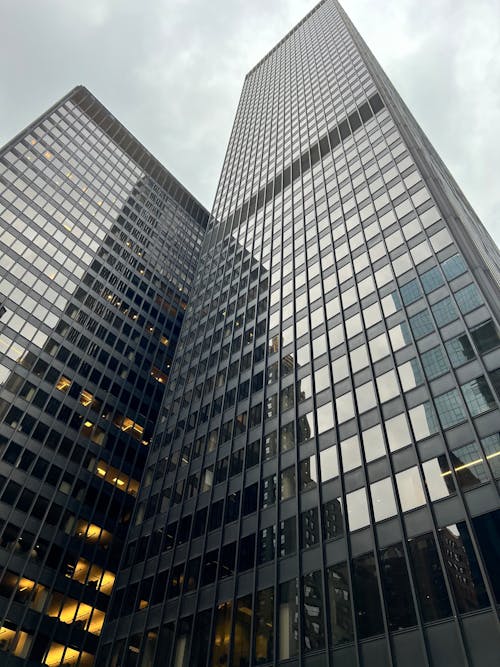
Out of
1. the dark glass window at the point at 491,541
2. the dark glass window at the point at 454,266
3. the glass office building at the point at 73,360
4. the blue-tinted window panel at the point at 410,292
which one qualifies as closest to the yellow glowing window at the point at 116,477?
the glass office building at the point at 73,360

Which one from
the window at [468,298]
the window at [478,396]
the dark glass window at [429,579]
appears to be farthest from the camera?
the window at [468,298]

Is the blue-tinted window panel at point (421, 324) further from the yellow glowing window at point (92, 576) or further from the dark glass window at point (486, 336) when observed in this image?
the yellow glowing window at point (92, 576)

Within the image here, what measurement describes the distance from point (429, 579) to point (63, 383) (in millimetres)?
44025

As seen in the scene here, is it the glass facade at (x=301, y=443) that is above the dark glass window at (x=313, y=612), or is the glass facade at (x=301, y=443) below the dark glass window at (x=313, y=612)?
above

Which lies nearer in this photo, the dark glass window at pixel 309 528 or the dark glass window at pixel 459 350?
the dark glass window at pixel 309 528

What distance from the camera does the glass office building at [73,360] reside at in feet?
143

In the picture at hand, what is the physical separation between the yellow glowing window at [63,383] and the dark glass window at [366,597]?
1548 inches

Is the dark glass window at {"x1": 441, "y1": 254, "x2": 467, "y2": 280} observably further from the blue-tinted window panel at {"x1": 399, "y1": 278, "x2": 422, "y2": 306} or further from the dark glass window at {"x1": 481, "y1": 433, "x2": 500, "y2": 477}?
the dark glass window at {"x1": 481, "y1": 433, "x2": 500, "y2": 477}

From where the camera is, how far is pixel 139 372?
67500mm

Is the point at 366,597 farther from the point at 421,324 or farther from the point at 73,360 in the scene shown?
the point at 73,360

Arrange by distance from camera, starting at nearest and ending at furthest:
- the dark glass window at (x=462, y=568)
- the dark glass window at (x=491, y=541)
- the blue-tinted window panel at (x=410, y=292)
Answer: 1. the dark glass window at (x=491, y=541)
2. the dark glass window at (x=462, y=568)
3. the blue-tinted window panel at (x=410, y=292)

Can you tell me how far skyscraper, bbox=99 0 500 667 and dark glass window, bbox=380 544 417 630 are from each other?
9 cm

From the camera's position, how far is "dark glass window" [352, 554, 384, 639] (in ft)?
78.6

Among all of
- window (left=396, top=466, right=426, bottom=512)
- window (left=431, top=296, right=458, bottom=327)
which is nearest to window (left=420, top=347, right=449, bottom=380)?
window (left=431, top=296, right=458, bottom=327)
